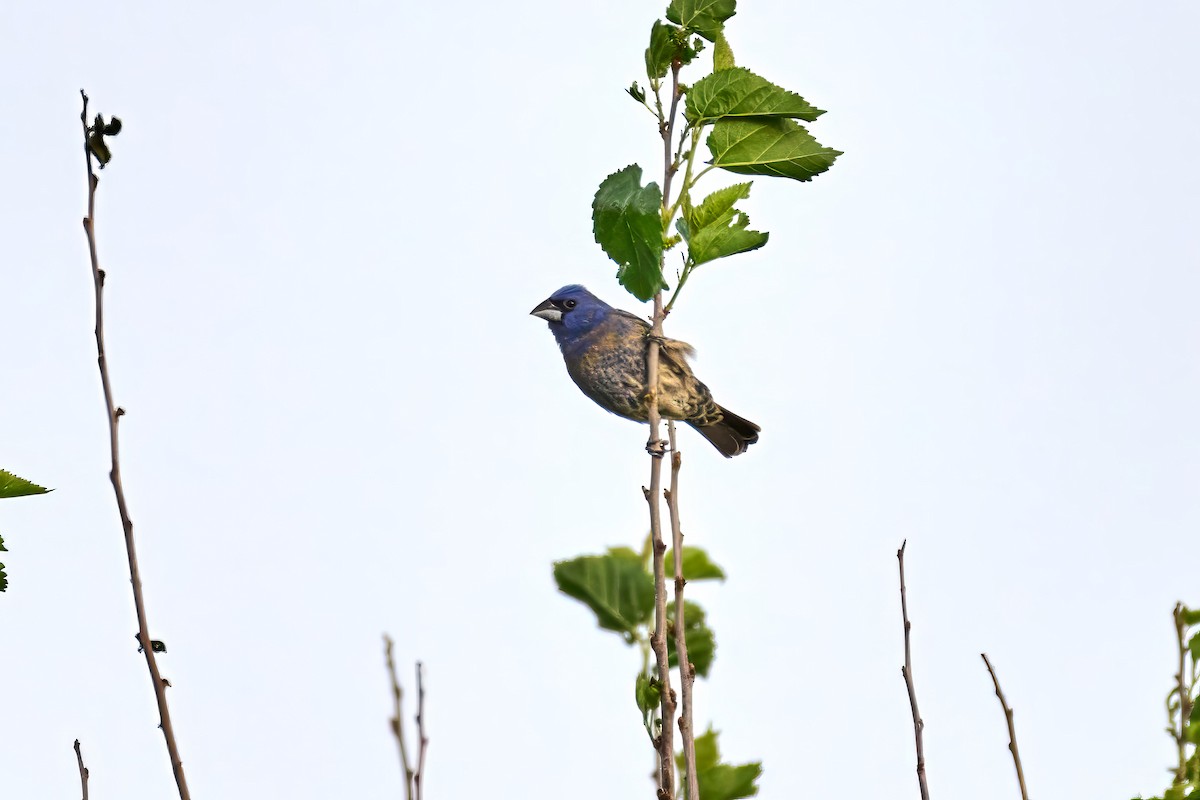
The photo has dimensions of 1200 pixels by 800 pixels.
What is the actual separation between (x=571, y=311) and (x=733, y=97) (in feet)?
10.9

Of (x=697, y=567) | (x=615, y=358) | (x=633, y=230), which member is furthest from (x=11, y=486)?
(x=615, y=358)

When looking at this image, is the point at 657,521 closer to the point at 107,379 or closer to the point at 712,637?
the point at 712,637

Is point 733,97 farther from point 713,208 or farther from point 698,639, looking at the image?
point 698,639

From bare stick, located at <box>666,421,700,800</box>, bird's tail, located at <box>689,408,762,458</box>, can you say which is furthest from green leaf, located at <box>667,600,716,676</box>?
bird's tail, located at <box>689,408,762,458</box>

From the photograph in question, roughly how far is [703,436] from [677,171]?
14.3ft

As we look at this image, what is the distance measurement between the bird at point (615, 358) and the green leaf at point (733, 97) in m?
2.65

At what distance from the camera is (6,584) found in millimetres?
2291

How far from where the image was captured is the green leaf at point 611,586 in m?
2.63

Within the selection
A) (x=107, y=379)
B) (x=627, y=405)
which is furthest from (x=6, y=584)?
(x=627, y=405)

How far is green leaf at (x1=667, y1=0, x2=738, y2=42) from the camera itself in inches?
139

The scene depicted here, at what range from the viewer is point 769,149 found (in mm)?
3562

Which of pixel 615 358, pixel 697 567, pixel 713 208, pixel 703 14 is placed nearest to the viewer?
pixel 697 567

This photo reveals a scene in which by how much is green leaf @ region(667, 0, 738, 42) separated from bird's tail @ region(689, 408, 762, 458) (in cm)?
423

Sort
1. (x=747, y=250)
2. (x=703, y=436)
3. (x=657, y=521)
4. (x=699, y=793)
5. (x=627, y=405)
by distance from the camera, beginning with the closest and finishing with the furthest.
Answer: (x=699, y=793), (x=657, y=521), (x=747, y=250), (x=627, y=405), (x=703, y=436)
